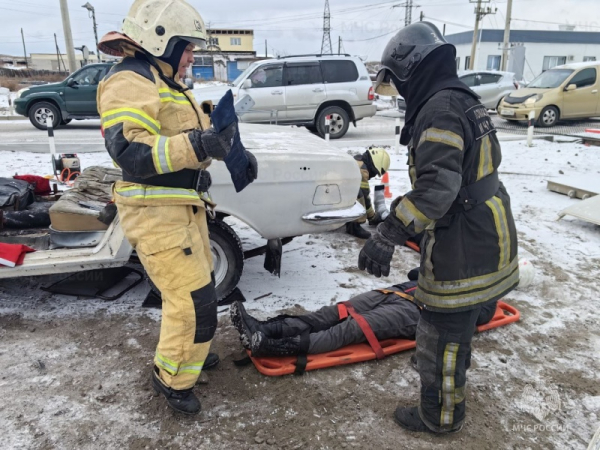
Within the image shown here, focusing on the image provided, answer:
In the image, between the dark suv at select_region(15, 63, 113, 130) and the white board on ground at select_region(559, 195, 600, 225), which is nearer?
the white board on ground at select_region(559, 195, 600, 225)

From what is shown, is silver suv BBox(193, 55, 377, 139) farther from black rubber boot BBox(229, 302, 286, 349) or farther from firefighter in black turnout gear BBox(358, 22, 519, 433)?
firefighter in black turnout gear BBox(358, 22, 519, 433)

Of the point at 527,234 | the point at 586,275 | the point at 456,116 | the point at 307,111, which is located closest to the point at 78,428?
the point at 456,116

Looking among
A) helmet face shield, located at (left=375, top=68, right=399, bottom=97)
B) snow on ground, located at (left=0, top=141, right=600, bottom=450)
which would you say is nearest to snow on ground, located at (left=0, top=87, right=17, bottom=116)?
snow on ground, located at (left=0, top=141, right=600, bottom=450)

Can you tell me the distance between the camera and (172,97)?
92.4 inches

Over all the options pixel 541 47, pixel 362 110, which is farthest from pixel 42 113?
pixel 541 47

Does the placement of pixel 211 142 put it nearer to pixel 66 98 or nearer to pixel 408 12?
pixel 66 98

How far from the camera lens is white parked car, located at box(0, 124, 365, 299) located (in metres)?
3.36

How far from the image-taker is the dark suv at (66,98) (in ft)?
41.6

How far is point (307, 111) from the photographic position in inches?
469

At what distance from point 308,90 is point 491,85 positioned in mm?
8376

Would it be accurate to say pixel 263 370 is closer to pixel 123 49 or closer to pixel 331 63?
pixel 123 49

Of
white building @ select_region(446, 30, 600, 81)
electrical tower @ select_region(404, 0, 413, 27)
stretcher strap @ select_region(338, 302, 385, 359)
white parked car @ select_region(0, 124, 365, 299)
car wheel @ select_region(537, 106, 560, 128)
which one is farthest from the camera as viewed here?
electrical tower @ select_region(404, 0, 413, 27)

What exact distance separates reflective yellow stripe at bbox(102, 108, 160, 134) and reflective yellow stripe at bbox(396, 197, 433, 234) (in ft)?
3.81

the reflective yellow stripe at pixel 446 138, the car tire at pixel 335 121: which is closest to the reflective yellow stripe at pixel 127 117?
the reflective yellow stripe at pixel 446 138
